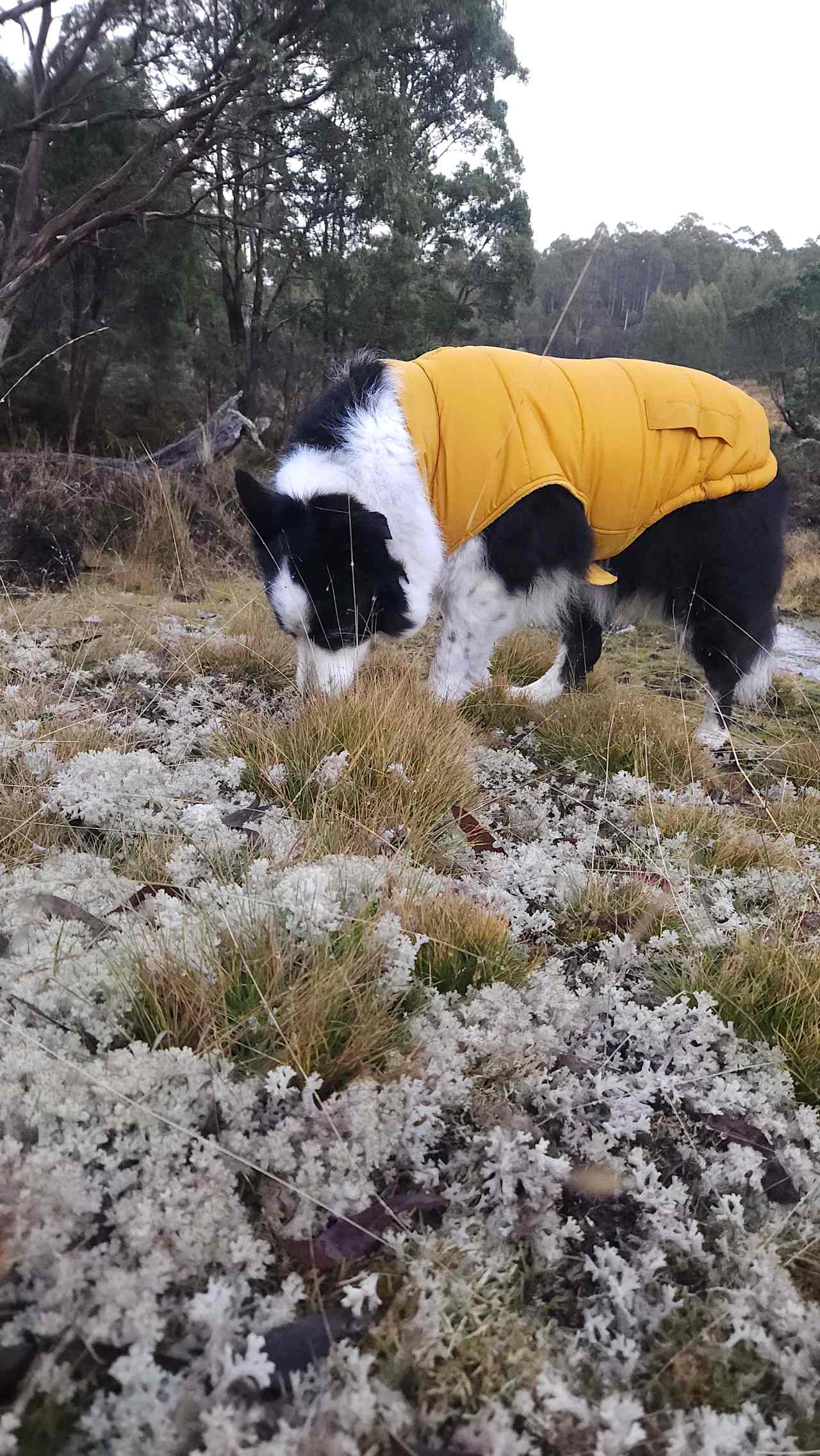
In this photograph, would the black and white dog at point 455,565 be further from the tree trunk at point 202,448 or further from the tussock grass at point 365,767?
the tree trunk at point 202,448

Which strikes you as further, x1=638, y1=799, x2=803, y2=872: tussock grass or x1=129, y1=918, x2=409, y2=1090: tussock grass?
x1=638, y1=799, x2=803, y2=872: tussock grass

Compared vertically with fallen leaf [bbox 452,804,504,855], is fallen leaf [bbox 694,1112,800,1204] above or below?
below

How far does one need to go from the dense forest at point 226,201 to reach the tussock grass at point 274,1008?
8551mm

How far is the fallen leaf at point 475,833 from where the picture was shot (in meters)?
2.00

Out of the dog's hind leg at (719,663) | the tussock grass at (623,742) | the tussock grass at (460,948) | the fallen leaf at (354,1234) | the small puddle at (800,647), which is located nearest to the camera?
the fallen leaf at (354,1234)

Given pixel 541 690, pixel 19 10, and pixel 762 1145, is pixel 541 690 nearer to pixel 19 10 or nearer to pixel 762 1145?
pixel 762 1145

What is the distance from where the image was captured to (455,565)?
3191mm

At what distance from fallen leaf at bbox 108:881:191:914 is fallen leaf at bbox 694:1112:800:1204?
100cm

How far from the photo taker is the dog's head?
2.72 metres

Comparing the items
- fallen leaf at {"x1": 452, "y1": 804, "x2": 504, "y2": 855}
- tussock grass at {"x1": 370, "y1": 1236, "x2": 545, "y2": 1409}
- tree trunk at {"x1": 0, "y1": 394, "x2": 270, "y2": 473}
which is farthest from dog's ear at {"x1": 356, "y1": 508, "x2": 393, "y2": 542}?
tree trunk at {"x1": 0, "y1": 394, "x2": 270, "y2": 473}

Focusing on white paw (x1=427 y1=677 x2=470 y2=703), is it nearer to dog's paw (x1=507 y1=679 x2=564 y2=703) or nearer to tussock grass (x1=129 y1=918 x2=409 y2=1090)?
dog's paw (x1=507 y1=679 x2=564 y2=703)

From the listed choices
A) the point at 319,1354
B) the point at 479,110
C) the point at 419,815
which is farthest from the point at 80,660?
the point at 479,110

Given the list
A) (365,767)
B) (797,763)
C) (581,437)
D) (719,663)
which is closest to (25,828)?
(365,767)

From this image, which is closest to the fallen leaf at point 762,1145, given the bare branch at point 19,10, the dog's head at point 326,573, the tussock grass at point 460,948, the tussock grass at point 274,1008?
the tussock grass at point 460,948
